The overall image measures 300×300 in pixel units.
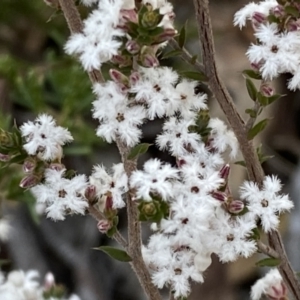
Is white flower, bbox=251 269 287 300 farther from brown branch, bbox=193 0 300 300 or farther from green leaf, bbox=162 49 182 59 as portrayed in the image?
green leaf, bbox=162 49 182 59

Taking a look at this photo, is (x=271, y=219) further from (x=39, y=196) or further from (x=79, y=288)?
(x=79, y=288)

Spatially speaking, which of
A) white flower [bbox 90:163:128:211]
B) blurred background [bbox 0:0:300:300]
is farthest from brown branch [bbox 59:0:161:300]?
blurred background [bbox 0:0:300:300]

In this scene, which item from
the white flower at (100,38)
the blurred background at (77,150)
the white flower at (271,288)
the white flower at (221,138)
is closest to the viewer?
the white flower at (100,38)

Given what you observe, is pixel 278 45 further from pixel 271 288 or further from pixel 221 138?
pixel 271 288

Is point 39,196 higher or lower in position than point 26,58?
lower

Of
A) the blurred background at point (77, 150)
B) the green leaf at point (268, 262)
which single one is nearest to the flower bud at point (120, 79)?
the green leaf at point (268, 262)

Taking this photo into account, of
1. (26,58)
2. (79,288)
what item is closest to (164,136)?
(79,288)

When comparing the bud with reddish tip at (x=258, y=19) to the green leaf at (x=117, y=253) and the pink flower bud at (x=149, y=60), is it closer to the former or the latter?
the pink flower bud at (x=149, y=60)
